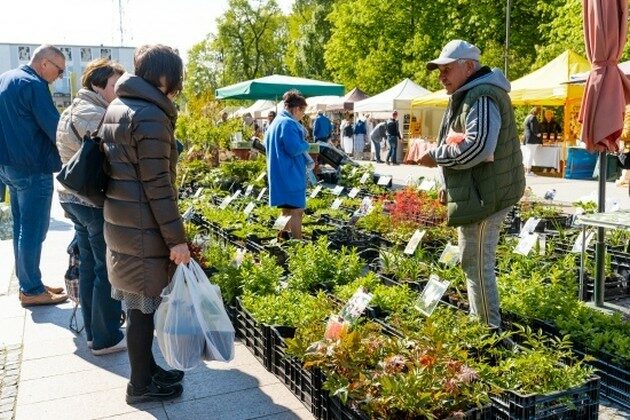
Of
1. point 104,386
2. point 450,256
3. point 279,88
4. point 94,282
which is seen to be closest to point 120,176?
point 94,282

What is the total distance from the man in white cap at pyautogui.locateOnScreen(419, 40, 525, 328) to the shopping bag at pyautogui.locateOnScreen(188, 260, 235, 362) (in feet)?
4.76

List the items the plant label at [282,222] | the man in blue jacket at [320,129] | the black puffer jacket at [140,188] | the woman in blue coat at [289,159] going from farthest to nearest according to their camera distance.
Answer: the man in blue jacket at [320,129]
the plant label at [282,222]
the woman in blue coat at [289,159]
the black puffer jacket at [140,188]

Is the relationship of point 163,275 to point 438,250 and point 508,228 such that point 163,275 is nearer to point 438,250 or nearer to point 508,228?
point 438,250

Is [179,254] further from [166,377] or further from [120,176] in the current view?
[166,377]

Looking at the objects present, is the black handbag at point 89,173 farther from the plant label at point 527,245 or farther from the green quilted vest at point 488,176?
the plant label at point 527,245

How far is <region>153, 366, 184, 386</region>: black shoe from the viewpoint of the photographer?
3.55 metres

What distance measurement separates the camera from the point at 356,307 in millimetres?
3414

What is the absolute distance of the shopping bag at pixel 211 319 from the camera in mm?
3146

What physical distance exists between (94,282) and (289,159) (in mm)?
2638

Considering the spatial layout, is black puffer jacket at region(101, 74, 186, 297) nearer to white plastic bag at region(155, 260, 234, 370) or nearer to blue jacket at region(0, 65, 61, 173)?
white plastic bag at region(155, 260, 234, 370)

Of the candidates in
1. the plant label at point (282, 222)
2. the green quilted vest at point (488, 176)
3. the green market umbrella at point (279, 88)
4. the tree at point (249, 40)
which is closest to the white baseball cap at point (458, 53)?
the green quilted vest at point (488, 176)

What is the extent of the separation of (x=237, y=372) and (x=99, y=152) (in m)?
1.58

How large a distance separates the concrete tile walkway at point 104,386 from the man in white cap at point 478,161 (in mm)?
1322

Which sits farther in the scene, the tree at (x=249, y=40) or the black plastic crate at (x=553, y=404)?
the tree at (x=249, y=40)
